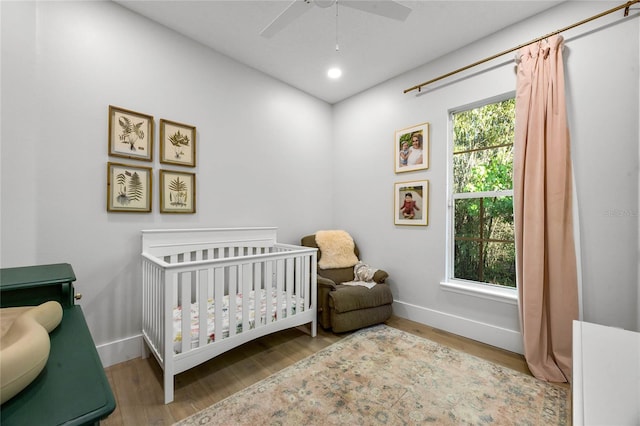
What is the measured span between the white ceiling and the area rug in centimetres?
253

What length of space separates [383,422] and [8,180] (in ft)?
8.29

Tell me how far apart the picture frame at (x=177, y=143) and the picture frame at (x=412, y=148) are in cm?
199

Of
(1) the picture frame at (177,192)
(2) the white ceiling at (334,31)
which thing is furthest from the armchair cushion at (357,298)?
→ (2) the white ceiling at (334,31)

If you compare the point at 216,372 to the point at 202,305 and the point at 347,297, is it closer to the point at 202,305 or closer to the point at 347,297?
the point at 202,305

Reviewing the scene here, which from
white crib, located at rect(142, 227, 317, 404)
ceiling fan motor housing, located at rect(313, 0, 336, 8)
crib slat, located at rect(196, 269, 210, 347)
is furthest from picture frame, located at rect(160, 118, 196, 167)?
ceiling fan motor housing, located at rect(313, 0, 336, 8)

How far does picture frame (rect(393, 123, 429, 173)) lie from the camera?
2709 mm

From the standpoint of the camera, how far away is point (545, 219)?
193 cm

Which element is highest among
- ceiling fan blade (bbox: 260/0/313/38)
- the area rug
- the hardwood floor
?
ceiling fan blade (bbox: 260/0/313/38)

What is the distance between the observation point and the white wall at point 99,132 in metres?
1.67

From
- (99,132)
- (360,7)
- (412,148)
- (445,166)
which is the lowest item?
(445,166)

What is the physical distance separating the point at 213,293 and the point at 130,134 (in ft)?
4.43

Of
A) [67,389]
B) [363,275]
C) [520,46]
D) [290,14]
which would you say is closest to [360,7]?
[290,14]

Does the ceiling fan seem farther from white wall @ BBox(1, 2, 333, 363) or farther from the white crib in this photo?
the white crib

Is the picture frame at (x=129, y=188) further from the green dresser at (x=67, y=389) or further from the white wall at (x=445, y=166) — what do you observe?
the white wall at (x=445, y=166)
